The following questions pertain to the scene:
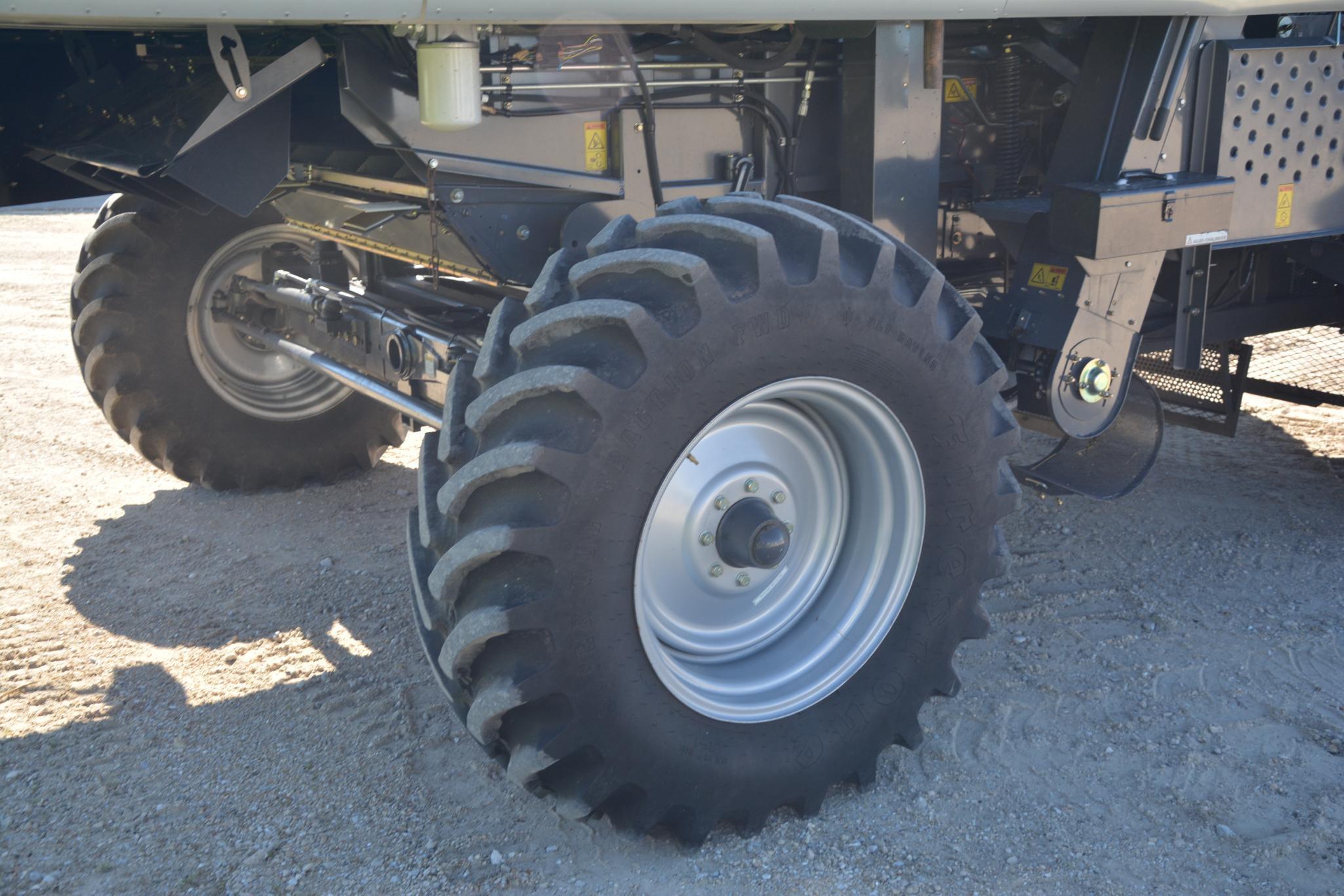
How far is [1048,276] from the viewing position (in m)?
3.62

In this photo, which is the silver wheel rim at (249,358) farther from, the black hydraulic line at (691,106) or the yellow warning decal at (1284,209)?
the yellow warning decal at (1284,209)

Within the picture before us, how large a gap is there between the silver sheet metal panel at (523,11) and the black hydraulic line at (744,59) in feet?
0.68

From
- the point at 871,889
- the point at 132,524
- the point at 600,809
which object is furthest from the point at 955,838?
the point at 132,524

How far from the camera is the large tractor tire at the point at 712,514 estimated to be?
96.9 inches

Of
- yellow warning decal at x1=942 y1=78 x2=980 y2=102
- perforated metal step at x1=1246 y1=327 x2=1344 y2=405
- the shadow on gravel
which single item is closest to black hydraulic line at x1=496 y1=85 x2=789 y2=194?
yellow warning decal at x1=942 y1=78 x2=980 y2=102

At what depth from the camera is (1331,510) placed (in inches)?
195

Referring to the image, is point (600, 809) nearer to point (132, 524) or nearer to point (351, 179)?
point (351, 179)

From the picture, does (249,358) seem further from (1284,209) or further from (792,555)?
(1284,209)

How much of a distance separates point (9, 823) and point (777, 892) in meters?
1.77

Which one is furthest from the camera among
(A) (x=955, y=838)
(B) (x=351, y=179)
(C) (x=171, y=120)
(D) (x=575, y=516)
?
(B) (x=351, y=179)

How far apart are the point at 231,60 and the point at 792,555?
173cm

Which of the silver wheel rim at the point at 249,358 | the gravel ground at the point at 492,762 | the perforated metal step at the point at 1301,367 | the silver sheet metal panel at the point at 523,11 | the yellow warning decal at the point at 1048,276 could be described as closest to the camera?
the silver sheet metal panel at the point at 523,11

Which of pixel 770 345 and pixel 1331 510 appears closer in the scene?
pixel 770 345

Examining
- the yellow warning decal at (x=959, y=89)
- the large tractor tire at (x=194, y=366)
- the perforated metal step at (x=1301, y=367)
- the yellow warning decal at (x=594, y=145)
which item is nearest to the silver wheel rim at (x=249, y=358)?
the large tractor tire at (x=194, y=366)
